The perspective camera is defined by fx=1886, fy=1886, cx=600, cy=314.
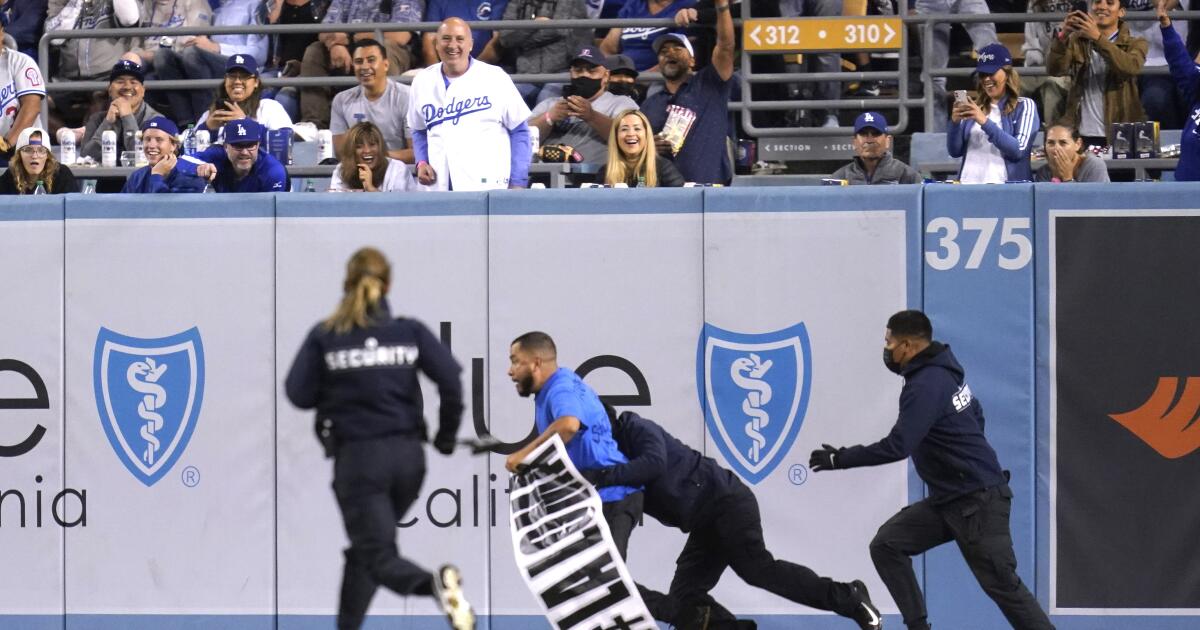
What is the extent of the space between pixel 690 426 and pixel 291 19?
20.5ft

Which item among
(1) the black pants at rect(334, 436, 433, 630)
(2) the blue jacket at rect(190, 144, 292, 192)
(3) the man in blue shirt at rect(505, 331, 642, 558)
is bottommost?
(1) the black pants at rect(334, 436, 433, 630)

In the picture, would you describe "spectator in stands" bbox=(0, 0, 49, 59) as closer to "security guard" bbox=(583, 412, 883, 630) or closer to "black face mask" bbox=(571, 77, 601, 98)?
"black face mask" bbox=(571, 77, 601, 98)

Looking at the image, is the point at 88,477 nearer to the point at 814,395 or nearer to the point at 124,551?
the point at 124,551

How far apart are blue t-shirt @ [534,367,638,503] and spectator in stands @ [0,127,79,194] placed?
4.54m

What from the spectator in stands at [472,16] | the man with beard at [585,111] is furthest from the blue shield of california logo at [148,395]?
the spectator in stands at [472,16]

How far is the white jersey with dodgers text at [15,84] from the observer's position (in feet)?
48.0

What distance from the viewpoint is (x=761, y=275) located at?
37.1 feet

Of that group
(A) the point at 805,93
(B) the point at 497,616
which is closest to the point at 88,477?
(B) the point at 497,616

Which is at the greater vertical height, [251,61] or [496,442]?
[251,61]

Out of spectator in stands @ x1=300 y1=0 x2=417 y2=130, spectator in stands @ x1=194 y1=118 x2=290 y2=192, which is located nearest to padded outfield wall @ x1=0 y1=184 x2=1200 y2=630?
spectator in stands @ x1=194 y1=118 x2=290 y2=192

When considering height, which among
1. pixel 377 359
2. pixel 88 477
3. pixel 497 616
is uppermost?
pixel 377 359

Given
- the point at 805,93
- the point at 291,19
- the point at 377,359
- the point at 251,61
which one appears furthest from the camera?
the point at 291,19

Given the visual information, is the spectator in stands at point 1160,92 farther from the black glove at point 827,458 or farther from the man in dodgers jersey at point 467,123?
the black glove at point 827,458

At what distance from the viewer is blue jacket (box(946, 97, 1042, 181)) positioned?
1202 centimetres
